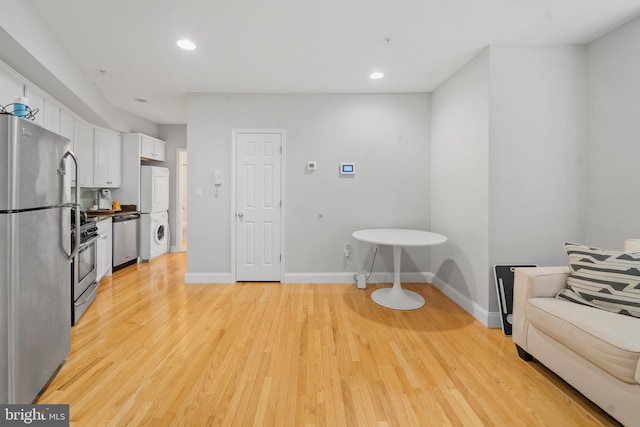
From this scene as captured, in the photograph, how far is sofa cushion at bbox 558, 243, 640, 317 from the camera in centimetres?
165

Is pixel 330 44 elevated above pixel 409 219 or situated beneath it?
elevated above

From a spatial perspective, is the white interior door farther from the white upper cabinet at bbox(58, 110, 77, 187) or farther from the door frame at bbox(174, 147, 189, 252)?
the door frame at bbox(174, 147, 189, 252)

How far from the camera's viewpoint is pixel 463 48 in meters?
2.64

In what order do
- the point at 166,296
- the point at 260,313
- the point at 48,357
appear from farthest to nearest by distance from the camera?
the point at 166,296 → the point at 260,313 → the point at 48,357

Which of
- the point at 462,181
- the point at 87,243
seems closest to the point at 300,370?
the point at 462,181

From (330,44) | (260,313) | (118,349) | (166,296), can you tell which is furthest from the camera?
(166,296)

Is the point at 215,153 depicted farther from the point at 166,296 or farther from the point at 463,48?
the point at 463,48

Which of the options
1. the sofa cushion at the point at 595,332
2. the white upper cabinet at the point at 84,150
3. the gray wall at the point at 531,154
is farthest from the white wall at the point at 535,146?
the white upper cabinet at the point at 84,150

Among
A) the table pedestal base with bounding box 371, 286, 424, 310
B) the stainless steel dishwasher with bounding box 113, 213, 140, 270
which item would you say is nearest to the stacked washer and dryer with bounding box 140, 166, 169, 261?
the stainless steel dishwasher with bounding box 113, 213, 140, 270

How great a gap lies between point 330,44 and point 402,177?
1.94 metres

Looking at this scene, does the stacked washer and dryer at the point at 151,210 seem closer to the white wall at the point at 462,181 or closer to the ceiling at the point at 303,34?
the ceiling at the point at 303,34

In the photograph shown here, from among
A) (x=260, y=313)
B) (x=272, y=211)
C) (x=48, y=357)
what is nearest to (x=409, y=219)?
(x=272, y=211)
